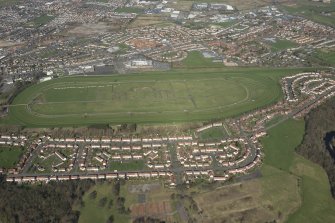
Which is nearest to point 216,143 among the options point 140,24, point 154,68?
point 154,68

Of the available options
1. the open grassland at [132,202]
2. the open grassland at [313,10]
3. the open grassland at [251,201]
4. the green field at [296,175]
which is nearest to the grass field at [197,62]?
the green field at [296,175]

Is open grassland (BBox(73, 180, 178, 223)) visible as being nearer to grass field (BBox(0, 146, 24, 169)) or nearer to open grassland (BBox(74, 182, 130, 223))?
open grassland (BBox(74, 182, 130, 223))

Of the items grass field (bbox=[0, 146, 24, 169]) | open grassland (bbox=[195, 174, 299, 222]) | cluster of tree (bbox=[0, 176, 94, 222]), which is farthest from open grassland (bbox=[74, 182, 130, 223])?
grass field (bbox=[0, 146, 24, 169])

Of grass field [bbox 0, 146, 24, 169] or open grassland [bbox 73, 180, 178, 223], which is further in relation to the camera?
grass field [bbox 0, 146, 24, 169]

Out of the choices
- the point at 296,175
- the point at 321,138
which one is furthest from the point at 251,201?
the point at 321,138

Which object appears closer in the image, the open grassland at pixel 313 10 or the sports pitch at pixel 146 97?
the sports pitch at pixel 146 97

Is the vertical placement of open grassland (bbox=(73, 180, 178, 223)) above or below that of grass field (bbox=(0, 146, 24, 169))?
above

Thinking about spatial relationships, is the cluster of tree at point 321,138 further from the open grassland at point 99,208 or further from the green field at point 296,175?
A: the open grassland at point 99,208
